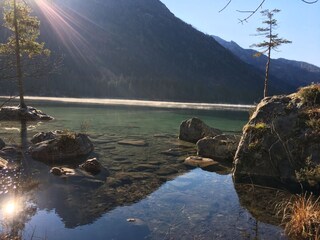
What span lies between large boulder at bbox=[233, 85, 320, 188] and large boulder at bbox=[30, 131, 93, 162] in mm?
8243

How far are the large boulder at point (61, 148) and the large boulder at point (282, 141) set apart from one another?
8.24 meters

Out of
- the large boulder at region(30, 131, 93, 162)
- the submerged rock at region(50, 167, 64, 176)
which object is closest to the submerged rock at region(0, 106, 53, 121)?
the large boulder at region(30, 131, 93, 162)

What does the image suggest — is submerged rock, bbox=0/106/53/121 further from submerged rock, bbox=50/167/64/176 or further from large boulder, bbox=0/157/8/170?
submerged rock, bbox=50/167/64/176

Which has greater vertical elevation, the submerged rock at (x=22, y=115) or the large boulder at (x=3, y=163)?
the large boulder at (x=3, y=163)

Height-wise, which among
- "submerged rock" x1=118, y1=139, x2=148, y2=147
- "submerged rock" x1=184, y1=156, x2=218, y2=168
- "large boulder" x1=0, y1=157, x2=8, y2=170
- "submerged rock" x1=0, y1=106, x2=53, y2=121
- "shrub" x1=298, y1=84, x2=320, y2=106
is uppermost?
"shrub" x1=298, y1=84, x2=320, y2=106

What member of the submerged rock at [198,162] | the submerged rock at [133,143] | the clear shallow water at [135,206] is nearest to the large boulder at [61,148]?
the clear shallow water at [135,206]

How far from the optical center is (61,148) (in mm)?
17641

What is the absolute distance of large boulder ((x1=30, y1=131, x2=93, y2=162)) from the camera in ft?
55.8

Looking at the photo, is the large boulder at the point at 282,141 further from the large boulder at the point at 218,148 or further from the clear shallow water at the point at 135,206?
the large boulder at the point at 218,148

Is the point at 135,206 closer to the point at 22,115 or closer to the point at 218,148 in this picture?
the point at 218,148

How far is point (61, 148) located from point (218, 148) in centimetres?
903

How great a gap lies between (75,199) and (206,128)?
18447mm

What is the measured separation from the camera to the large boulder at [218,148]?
A: 20031 millimetres

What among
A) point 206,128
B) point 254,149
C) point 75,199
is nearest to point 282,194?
point 254,149
